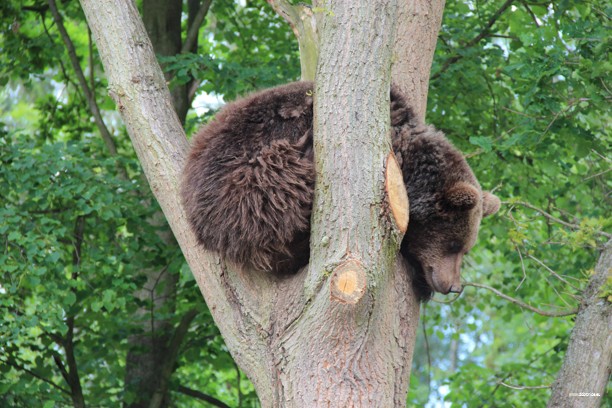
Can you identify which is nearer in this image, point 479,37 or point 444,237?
point 444,237

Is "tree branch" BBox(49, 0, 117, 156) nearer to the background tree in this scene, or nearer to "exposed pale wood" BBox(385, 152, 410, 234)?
the background tree

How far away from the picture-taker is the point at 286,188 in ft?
12.5

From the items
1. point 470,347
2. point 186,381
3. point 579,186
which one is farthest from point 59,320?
point 470,347

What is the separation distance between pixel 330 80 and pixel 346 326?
1080 mm

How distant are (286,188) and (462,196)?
1078mm

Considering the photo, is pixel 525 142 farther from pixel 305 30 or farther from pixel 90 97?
pixel 90 97

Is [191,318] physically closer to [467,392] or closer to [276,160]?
[467,392]

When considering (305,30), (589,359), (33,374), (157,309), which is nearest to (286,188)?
(305,30)

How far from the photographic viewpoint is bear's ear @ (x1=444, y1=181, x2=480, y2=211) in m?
4.20

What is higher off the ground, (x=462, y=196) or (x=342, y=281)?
(x=342, y=281)

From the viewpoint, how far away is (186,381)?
8.22 meters

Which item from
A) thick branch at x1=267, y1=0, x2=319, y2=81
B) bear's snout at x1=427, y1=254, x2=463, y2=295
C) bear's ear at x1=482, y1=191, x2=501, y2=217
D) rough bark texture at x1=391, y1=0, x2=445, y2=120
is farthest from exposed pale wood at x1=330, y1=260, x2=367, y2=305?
bear's ear at x1=482, y1=191, x2=501, y2=217

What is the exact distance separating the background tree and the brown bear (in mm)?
534

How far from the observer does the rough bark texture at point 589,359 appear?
403cm
